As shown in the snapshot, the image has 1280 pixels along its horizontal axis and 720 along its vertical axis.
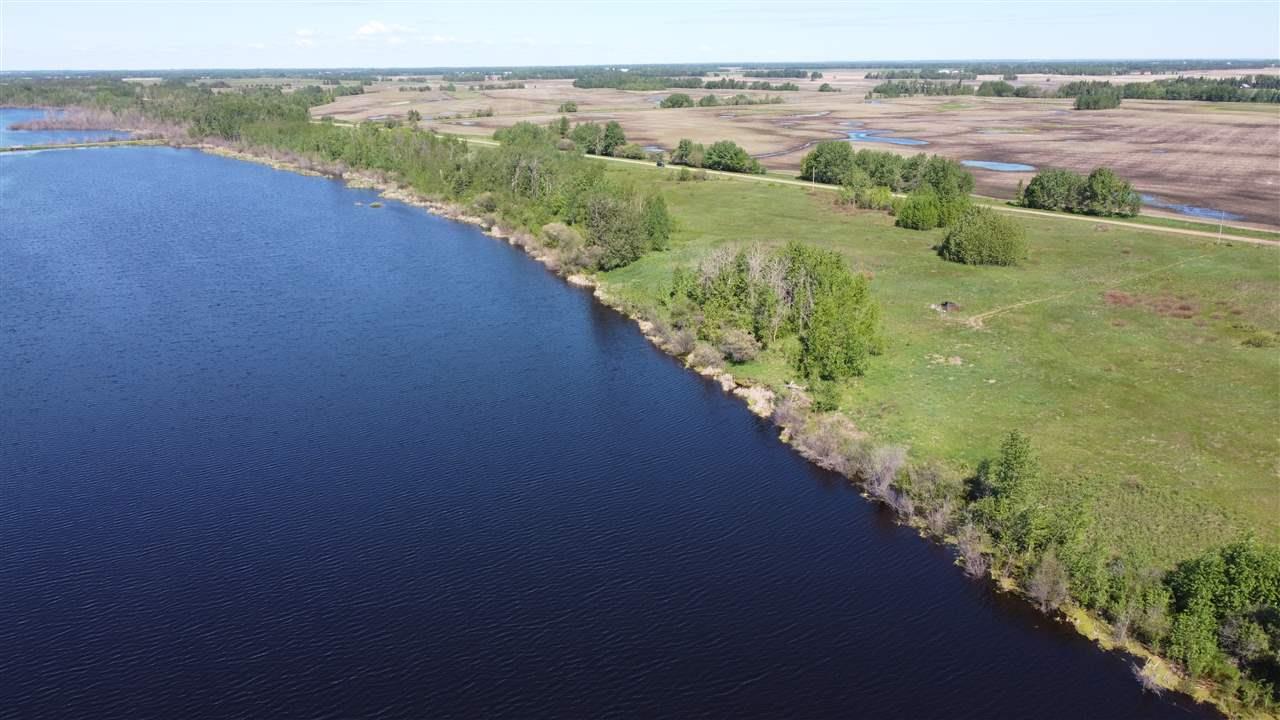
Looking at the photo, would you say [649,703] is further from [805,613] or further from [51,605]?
[51,605]

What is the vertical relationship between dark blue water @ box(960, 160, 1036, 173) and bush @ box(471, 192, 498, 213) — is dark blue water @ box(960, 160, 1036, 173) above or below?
above

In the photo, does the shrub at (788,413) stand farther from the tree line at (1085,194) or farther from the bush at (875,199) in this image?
the tree line at (1085,194)

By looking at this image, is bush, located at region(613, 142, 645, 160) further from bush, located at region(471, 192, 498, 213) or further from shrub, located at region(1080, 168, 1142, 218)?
shrub, located at region(1080, 168, 1142, 218)

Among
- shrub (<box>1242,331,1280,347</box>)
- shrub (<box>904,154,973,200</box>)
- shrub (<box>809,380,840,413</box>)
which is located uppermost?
shrub (<box>904,154,973,200</box>)

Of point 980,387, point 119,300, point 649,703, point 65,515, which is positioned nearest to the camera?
point 649,703

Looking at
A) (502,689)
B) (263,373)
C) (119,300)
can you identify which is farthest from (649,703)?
(119,300)

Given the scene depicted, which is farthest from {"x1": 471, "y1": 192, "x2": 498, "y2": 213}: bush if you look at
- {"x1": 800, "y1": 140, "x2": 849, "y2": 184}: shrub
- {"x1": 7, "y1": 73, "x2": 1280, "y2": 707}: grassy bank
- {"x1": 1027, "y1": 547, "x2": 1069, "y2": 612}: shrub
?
{"x1": 1027, "y1": 547, "x2": 1069, "y2": 612}: shrub
